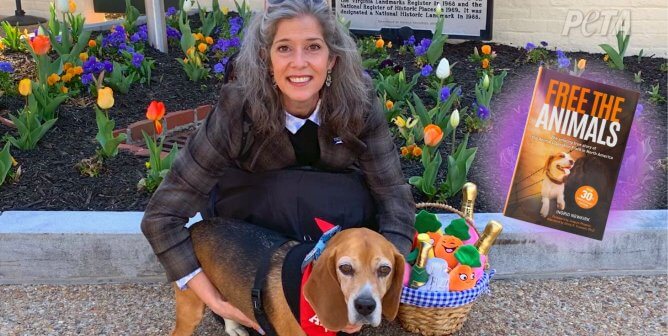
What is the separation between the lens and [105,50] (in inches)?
215

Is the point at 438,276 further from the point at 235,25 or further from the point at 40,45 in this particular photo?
the point at 235,25

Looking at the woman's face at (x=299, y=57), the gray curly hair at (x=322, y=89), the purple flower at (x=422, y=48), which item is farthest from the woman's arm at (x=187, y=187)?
the purple flower at (x=422, y=48)

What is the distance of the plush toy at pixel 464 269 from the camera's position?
261 centimetres

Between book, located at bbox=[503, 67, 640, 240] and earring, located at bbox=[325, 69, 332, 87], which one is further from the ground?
earring, located at bbox=[325, 69, 332, 87]

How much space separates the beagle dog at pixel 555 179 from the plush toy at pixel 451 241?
57cm

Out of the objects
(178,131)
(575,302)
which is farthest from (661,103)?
(178,131)

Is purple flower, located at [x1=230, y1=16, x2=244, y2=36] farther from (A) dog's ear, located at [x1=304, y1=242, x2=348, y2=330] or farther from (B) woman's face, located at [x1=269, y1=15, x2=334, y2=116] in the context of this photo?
(A) dog's ear, located at [x1=304, y1=242, x2=348, y2=330]

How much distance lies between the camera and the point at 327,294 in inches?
80.0

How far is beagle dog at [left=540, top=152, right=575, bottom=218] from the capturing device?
3.18 meters

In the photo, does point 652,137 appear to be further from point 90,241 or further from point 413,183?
point 90,241

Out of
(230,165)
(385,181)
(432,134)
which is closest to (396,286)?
(385,181)

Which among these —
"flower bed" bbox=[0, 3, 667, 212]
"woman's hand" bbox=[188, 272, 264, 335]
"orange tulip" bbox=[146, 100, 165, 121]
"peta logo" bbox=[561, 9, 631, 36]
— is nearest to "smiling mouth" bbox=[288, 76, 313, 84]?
"woman's hand" bbox=[188, 272, 264, 335]

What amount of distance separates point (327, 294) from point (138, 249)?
1.37m

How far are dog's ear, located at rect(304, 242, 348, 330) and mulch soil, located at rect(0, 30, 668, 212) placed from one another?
61.4 inches
